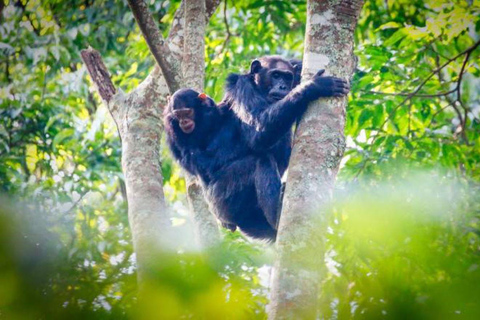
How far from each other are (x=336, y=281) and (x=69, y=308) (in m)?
1.86

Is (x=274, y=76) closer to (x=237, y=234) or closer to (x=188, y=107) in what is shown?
(x=188, y=107)

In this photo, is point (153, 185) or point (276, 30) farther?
point (276, 30)

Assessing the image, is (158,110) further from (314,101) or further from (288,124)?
(314,101)

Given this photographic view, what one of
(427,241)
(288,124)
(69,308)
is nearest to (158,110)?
(288,124)

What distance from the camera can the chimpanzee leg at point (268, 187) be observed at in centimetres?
452

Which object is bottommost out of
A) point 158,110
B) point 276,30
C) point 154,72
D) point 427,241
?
point 427,241

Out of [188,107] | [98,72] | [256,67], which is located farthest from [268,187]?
[98,72]

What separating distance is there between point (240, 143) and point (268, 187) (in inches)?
28.3

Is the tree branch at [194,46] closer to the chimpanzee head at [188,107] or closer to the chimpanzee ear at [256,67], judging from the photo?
the chimpanzee head at [188,107]

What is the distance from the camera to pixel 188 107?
502cm

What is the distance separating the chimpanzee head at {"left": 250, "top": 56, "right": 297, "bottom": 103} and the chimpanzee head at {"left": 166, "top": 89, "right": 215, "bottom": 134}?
55 cm

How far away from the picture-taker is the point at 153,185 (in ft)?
14.8

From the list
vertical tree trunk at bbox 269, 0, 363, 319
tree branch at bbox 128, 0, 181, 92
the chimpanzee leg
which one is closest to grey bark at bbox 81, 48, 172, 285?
tree branch at bbox 128, 0, 181, 92

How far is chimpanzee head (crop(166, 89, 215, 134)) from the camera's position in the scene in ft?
16.3
